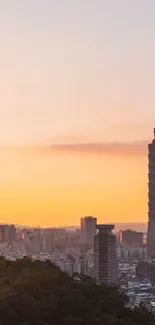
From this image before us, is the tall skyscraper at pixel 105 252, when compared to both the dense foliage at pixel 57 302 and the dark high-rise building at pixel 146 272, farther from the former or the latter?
the dense foliage at pixel 57 302

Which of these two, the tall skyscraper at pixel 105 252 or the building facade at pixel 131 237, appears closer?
the tall skyscraper at pixel 105 252

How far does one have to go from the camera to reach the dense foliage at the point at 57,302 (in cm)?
1650

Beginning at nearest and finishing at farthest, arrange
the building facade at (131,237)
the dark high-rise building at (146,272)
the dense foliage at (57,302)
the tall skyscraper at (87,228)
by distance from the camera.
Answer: the dense foliage at (57,302) < the dark high-rise building at (146,272) < the tall skyscraper at (87,228) < the building facade at (131,237)

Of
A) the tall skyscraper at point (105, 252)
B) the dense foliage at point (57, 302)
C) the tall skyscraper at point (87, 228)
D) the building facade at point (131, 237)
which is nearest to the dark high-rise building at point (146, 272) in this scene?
the tall skyscraper at point (105, 252)

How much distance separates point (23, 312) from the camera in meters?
16.5

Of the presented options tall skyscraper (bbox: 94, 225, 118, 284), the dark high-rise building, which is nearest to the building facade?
the dark high-rise building

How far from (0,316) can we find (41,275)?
2260 mm

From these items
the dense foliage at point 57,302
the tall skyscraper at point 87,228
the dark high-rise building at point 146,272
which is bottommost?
the dense foliage at point 57,302

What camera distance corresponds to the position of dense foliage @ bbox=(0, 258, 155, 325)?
16.5 metres

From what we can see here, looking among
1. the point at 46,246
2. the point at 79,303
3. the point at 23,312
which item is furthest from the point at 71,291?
the point at 46,246

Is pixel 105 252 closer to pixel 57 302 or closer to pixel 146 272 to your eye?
pixel 146 272

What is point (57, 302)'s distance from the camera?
56.2 feet

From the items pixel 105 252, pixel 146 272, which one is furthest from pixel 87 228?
pixel 105 252

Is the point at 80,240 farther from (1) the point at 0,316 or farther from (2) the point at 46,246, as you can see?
(1) the point at 0,316
